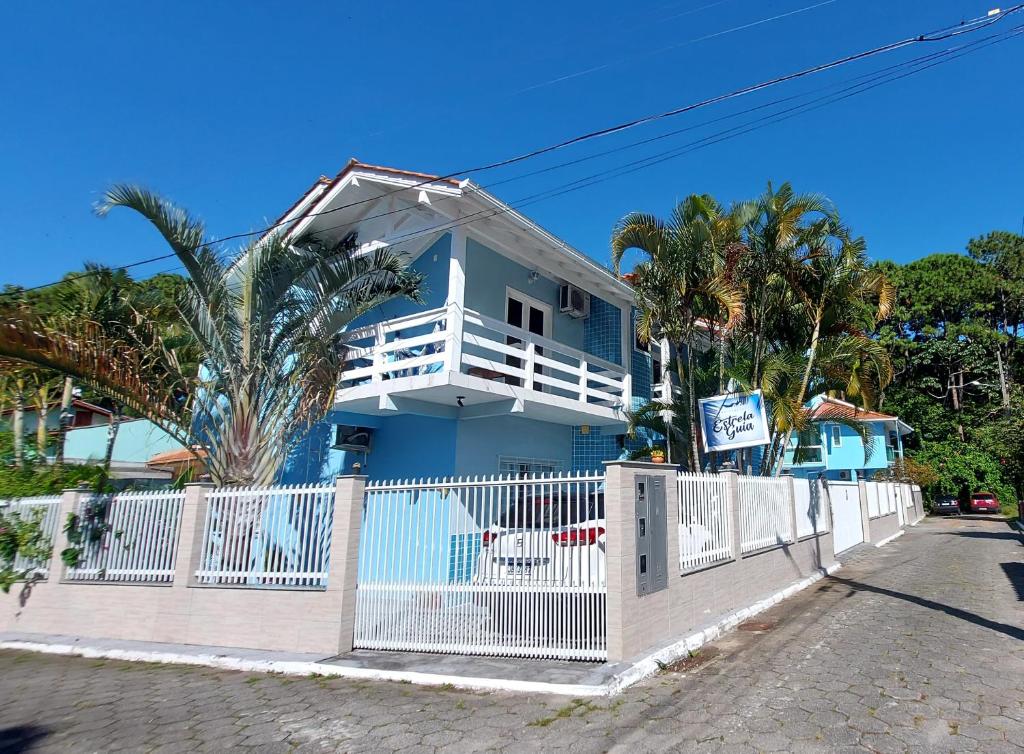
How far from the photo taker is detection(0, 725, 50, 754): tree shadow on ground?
→ 4766mm

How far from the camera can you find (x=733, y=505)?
30.0ft

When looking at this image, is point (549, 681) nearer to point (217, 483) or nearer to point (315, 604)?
point (315, 604)

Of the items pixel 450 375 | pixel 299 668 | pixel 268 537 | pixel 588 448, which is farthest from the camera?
pixel 588 448

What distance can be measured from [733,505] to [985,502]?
131 ft

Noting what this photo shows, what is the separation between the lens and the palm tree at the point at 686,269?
11352 mm

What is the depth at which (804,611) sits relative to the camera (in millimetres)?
9117

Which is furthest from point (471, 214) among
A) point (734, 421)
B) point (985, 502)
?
point (985, 502)

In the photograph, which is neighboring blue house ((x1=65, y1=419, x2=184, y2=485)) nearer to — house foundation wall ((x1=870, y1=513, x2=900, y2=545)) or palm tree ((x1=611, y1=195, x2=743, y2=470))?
palm tree ((x1=611, y1=195, x2=743, y2=470))

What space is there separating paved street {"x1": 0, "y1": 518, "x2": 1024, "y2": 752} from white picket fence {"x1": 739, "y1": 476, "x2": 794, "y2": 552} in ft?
6.72

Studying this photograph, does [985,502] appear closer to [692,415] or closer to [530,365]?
[692,415]

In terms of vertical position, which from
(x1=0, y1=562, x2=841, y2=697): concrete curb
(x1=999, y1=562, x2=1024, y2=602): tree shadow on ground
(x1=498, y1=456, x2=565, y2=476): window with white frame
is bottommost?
(x1=0, y1=562, x2=841, y2=697): concrete curb

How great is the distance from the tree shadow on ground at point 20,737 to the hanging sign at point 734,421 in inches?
363

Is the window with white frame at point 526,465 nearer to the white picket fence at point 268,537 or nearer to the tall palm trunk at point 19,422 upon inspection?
the white picket fence at point 268,537

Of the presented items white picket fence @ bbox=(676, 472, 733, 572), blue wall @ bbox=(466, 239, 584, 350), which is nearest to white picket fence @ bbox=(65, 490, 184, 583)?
blue wall @ bbox=(466, 239, 584, 350)
